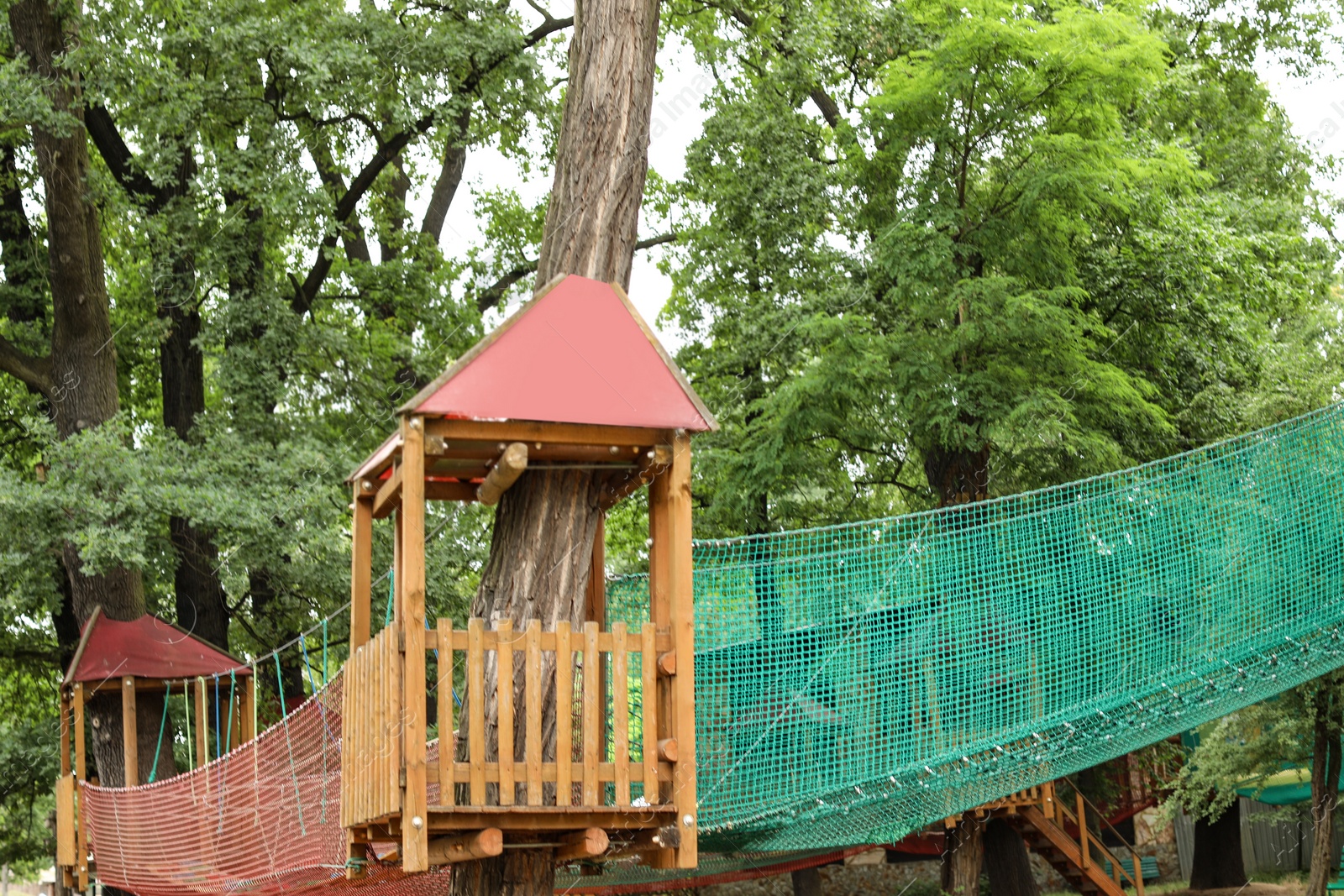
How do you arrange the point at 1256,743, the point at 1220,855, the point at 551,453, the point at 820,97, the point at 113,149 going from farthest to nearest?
the point at 1220,855, the point at 820,97, the point at 113,149, the point at 1256,743, the point at 551,453

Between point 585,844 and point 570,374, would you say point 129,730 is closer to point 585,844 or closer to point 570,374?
point 585,844

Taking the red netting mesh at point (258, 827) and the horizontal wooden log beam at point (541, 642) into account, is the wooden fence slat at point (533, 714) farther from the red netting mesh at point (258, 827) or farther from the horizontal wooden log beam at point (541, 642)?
the red netting mesh at point (258, 827)

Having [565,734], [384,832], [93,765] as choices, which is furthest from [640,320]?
[93,765]

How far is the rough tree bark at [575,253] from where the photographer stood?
174 inches

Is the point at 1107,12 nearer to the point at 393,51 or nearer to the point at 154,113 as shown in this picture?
the point at 393,51

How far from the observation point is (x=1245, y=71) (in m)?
12.2

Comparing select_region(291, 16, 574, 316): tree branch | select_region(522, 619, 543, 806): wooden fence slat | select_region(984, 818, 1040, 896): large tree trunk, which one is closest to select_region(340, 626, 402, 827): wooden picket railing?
select_region(522, 619, 543, 806): wooden fence slat

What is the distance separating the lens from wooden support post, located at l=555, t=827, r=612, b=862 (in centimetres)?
398

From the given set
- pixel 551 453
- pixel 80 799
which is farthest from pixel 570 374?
pixel 80 799

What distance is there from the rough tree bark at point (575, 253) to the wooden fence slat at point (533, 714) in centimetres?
47

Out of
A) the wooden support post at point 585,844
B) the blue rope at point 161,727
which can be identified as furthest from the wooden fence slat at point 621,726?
the blue rope at point 161,727

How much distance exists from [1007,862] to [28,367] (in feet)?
29.9

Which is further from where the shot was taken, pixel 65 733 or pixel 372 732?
pixel 65 733

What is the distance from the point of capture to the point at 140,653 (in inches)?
331
